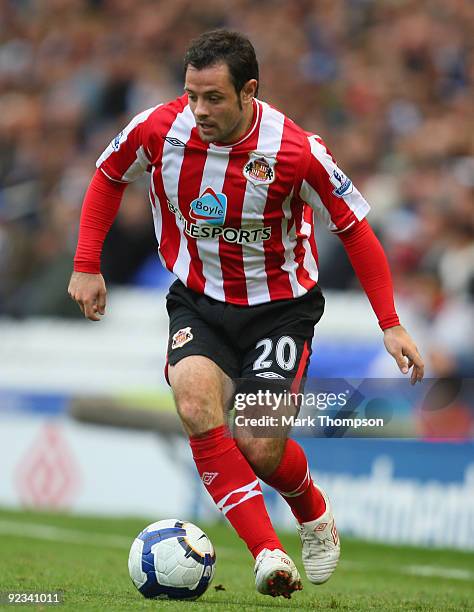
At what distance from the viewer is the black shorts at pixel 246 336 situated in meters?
5.04

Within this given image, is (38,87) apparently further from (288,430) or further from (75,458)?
(288,430)

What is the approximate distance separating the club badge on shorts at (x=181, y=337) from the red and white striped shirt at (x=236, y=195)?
0.20 metres

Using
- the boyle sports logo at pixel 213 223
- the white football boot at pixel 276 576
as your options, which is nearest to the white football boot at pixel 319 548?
the white football boot at pixel 276 576

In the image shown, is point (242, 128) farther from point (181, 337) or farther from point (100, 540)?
point (100, 540)

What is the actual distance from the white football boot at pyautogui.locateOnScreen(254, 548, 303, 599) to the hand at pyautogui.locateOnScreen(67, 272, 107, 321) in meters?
1.28

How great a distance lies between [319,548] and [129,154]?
1.91 m

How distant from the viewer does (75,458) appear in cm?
1134

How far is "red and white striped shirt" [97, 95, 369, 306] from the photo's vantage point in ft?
16.4

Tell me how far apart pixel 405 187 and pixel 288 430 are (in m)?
5.96

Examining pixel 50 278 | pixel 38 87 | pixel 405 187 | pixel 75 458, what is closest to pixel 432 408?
pixel 405 187

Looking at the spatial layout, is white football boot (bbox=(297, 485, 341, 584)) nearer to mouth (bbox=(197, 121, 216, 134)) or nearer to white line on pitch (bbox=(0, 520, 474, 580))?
mouth (bbox=(197, 121, 216, 134))

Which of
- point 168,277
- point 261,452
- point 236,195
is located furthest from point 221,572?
point 168,277

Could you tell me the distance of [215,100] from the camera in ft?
15.8

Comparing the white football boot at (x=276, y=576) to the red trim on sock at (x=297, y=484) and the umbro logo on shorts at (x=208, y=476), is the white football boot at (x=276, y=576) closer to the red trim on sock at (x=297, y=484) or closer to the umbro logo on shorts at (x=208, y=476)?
the umbro logo on shorts at (x=208, y=476)
